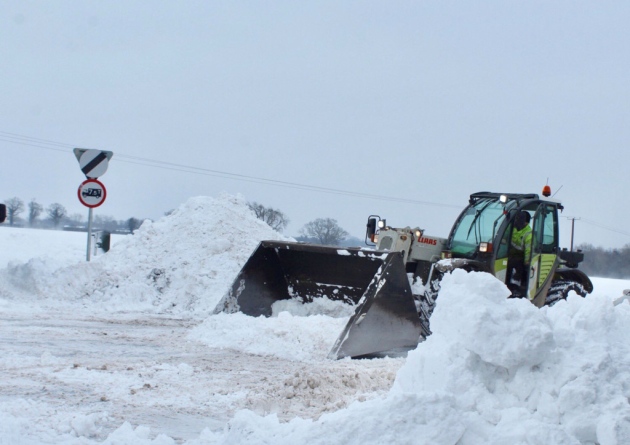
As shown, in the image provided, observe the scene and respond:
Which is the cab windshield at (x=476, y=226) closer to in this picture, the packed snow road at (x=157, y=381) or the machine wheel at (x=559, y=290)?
the machine wheel at (x=559, y=290)

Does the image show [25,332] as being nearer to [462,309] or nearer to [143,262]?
[143,262]

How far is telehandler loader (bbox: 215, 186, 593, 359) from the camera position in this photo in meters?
7.83

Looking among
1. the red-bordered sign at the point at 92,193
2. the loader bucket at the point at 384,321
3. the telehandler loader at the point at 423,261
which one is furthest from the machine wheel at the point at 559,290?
the red-bordered sign at the point at 92,193

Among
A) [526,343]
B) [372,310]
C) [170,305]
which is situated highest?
[526,343]

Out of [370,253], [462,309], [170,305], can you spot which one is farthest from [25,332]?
[462,309]

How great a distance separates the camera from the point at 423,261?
8344mm

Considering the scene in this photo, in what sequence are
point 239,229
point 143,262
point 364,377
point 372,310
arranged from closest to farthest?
point 364,377, point 372,310, point 143,262, point 239,229

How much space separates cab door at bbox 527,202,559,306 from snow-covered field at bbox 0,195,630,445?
2.67 m

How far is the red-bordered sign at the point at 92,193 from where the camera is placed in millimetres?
10508

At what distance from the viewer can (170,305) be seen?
10156mm

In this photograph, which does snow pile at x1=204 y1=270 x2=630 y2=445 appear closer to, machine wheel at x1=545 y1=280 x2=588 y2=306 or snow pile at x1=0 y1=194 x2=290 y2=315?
machine wheel at x1=545 y1=280 x2=588 y2=306

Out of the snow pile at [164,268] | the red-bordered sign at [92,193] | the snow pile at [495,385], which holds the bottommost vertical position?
the snow pile at [164,268]

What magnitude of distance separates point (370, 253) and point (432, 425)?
4125 mm

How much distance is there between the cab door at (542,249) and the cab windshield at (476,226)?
20.0 inches
